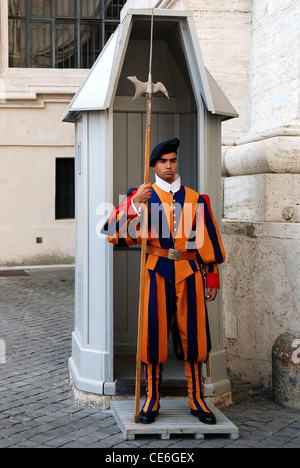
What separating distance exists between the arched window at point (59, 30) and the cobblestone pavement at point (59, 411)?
777cm

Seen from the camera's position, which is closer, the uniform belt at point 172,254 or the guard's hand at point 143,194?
the guard's hand at point 143,194

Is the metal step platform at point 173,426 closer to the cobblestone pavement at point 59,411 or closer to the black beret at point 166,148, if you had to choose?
the cobblestone pavement at point 59,411

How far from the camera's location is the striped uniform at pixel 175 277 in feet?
15.7

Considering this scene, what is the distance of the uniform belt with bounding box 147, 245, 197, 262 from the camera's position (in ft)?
15.7

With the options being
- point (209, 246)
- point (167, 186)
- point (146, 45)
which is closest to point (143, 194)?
point (167, 186)

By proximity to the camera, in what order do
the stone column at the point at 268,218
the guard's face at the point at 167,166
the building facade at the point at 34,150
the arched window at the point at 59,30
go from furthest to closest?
1. the arched window at the point at 59,30
2. the building facade at the point at 34,150
3. the stone column at the point at 268,218
4. the guard's face at the point at 167,166

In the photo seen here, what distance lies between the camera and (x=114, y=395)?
5.30 meters

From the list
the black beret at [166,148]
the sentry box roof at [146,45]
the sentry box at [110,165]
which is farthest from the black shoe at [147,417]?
the sentry box roof at [146,45]

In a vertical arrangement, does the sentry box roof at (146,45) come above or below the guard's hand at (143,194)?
above

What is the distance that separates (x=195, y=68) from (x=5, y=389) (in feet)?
9.01

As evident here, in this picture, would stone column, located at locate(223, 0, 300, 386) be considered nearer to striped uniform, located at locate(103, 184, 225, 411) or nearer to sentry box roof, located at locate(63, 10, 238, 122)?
sentry box roof, located at locate(63, 10, 238, 122)

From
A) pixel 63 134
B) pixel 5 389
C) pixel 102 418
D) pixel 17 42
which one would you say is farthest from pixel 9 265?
pixel 102 418

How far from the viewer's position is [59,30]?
50.1 feet
